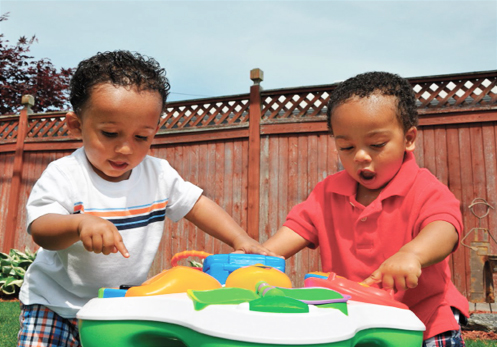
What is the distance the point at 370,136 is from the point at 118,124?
93 centimetres

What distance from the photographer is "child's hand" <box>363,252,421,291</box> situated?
4.09ft

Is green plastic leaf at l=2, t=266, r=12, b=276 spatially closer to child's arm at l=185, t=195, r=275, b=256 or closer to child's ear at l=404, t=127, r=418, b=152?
child's arm at l=185, t=195, r=275, b=256

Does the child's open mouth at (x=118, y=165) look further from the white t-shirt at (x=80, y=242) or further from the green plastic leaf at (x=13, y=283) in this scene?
the green plastic leaf at (x=13, y=283)

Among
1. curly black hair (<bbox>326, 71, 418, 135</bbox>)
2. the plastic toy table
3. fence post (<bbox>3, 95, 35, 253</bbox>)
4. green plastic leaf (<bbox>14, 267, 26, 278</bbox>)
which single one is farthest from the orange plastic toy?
fence post (<bbox>3, 95, 35, 253</bbox>)

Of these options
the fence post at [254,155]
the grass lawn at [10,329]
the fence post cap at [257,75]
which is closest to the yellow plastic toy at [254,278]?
the grass lawn at [10,329]

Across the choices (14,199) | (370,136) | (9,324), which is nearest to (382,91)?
(370,136)

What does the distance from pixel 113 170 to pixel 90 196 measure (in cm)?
14

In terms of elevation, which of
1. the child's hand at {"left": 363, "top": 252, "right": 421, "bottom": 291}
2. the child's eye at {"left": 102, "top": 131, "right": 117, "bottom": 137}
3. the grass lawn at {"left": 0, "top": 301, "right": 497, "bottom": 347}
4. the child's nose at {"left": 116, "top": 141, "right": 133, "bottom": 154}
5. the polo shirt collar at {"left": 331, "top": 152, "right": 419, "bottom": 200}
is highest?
the child's eye at {"left": 102, "top": 131, "right": 117, "bottom": 137}

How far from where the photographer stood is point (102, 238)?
4.13ft

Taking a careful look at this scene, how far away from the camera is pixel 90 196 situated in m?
1.84

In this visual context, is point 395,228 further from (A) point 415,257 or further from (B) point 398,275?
(B) point 398,275

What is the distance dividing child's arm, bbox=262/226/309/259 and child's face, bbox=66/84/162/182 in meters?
0.71

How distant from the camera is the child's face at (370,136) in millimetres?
1706

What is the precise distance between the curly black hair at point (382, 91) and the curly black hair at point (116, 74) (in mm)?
746
